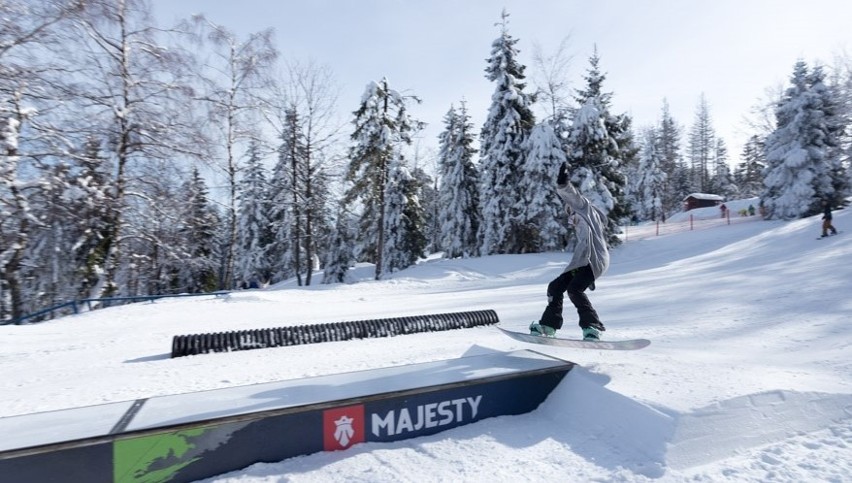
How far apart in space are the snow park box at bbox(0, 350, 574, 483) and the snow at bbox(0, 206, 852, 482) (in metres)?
0.14

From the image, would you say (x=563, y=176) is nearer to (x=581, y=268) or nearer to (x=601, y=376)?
(x=581, y=268)

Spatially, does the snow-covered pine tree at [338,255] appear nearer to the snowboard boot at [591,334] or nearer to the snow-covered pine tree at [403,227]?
the snow-covered pine tree at [403,227]

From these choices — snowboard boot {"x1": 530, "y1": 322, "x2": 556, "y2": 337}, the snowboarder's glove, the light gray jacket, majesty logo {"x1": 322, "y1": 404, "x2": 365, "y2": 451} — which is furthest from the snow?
the snowboarder's glove

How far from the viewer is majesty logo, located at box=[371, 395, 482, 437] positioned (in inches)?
151

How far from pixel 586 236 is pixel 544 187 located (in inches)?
920

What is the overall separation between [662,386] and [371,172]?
23.8 metres

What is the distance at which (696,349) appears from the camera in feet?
20.0

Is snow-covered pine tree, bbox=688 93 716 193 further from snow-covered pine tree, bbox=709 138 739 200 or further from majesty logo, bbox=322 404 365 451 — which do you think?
majesty logo, bbox=322 404 365 451

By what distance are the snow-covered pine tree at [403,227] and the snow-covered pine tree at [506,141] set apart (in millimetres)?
7773

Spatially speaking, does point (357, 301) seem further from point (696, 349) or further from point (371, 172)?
point (371, 172)

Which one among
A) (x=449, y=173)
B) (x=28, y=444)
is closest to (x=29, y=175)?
(x=28, y=444)

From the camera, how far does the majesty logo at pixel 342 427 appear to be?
364cm

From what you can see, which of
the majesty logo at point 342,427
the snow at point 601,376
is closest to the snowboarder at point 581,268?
the snow at point 601,376

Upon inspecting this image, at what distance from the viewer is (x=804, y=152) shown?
101 feet
